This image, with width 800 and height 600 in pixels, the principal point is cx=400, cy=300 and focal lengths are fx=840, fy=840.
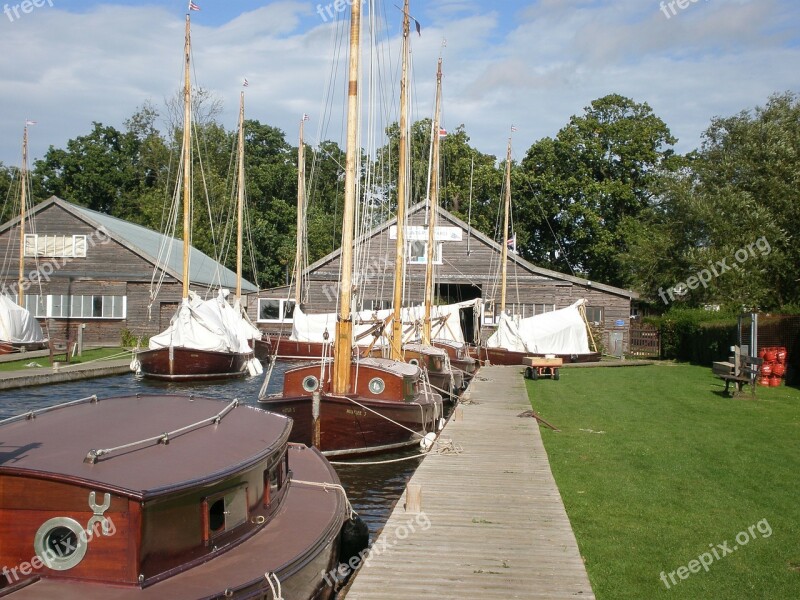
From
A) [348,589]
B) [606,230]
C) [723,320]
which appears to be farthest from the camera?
[606,230]

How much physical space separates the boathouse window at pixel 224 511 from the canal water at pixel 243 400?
4422mm

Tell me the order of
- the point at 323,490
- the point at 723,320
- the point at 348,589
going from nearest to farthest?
the point at 348,589 → the point at 323,490 → the point at 723,320

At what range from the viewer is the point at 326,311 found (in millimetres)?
48344

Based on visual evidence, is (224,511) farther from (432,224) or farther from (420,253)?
(420,253)

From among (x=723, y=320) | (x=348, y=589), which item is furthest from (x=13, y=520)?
(x=723, y=320)

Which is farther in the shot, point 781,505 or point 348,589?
point 781,505

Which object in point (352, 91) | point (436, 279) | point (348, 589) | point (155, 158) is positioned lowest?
point (348, 589)

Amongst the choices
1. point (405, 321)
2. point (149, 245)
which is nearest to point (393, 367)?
point (405, 321)

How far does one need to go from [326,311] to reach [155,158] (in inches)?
1639

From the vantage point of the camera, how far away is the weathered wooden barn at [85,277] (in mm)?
47312

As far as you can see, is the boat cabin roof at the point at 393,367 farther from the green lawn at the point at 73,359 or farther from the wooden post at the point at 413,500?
the green lawn at the point at 73,359

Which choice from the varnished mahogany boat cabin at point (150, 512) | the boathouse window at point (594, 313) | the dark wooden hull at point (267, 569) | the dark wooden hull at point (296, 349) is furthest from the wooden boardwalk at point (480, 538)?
the boathouse window at point (594, 313)

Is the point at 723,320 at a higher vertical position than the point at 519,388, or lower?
higher

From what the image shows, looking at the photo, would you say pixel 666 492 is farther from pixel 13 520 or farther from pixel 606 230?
pixel 606 230
